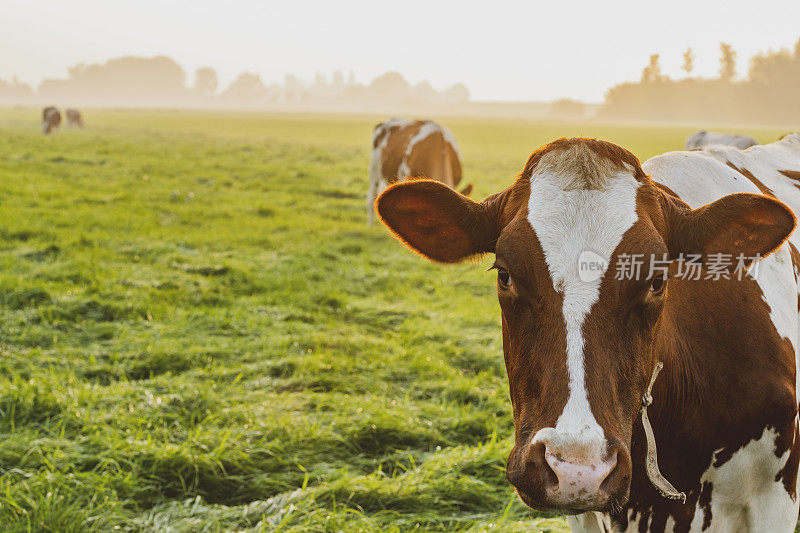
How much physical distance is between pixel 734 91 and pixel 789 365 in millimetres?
82689

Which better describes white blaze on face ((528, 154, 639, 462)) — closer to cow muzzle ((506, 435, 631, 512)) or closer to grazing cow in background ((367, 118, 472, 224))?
cow muzzle ((506, 435, 631, 512))

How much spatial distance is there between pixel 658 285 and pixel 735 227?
1.44ft

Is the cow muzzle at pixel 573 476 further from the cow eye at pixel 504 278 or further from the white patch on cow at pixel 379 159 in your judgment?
the white patch on cow at pixel 379 159

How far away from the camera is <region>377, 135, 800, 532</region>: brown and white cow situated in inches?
75.7

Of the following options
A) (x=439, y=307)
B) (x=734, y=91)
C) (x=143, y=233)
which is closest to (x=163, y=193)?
(x=143, y=233)

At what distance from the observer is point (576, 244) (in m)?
2.12

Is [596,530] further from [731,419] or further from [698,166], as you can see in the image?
[698,166]

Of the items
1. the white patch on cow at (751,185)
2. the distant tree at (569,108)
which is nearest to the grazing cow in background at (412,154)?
the white patch on cow at (751,185)

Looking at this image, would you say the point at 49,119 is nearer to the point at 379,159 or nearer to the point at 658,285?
the point at 379,159

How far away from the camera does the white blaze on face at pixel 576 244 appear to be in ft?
6.05

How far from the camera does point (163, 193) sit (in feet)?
49.6

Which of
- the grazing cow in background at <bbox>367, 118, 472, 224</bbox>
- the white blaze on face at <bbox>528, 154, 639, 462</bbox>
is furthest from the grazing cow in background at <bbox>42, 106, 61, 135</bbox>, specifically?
the white blaze on face at <bbox>528, 154, 639, 462</bbox>

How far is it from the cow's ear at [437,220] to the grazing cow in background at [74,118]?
52462mm

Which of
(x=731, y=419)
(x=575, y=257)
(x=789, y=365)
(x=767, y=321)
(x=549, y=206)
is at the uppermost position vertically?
(x=549, y=206)
